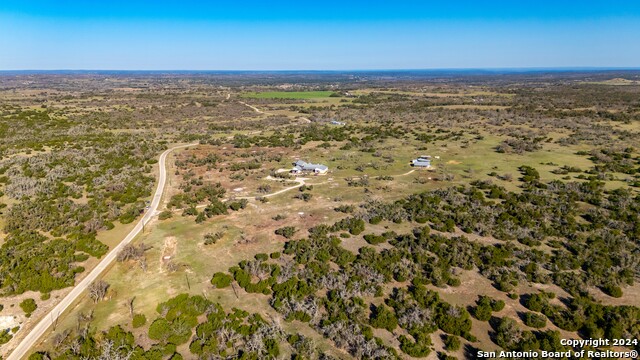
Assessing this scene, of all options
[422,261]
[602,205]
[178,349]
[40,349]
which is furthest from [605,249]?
[40,349]

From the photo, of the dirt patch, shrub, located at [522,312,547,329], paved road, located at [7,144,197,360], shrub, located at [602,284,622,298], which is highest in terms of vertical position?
shrub, located at [602,284,622,298]

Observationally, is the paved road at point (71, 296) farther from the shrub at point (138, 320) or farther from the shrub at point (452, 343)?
the shrub at point (452, 343)

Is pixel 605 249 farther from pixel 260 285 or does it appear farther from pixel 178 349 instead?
pixel 178 349

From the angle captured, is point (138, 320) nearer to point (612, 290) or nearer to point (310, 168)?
point (612, 290)

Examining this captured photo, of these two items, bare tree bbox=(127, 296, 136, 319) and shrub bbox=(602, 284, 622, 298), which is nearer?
bare tree bbox=(127, 296, 136, 319)

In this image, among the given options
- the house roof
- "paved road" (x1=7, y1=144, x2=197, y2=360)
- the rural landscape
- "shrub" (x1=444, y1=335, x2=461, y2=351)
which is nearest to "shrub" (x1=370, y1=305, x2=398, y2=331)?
the rural landscape

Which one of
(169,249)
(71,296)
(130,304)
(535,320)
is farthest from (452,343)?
(71,296)

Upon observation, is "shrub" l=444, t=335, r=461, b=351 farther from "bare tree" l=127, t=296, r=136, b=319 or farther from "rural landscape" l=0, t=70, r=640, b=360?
"bare tree" l=127, t=296, r=136, b=319

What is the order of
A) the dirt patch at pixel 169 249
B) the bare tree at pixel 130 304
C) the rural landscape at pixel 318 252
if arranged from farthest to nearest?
1. the dirt patch at pixel 169 249
2. the bare tree at pixel 130 304
3. the rural landscape at pixel 318 252

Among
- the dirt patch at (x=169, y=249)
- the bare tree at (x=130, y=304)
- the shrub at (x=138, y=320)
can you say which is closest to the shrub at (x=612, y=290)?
the shrub at (x=138, y=320)
